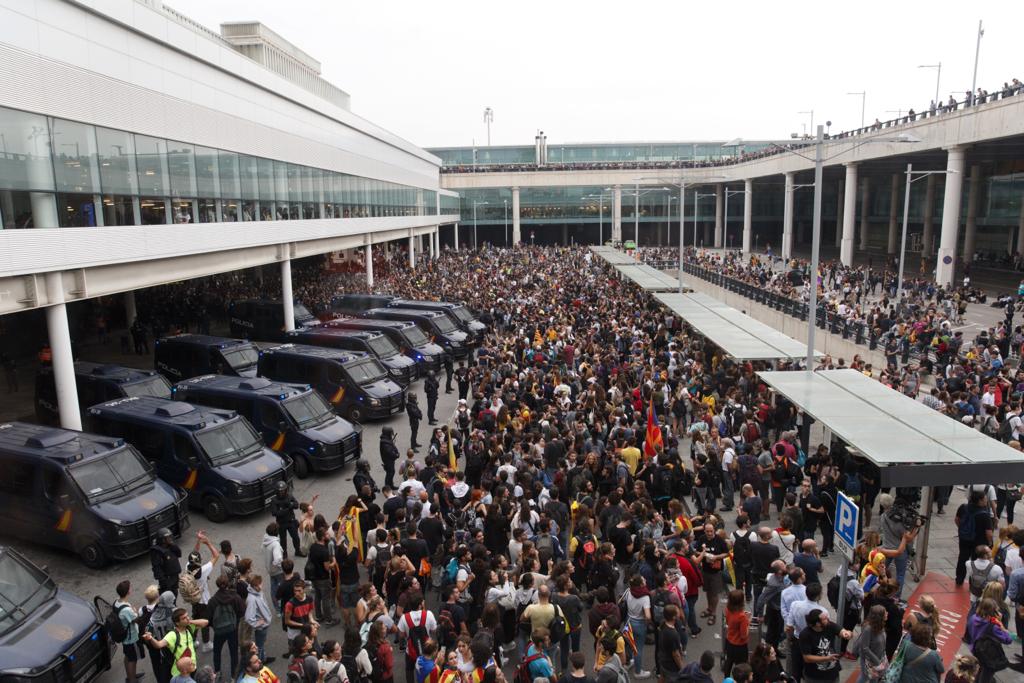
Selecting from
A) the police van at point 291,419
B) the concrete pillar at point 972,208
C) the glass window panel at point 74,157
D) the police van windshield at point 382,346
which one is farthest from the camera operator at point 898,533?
the concrete pillar at point 972,208

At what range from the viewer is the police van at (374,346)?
76.9 ft

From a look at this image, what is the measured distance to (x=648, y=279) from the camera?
3675 centimetres

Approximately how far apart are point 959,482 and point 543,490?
599cm

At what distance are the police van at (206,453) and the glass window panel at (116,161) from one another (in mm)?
5555

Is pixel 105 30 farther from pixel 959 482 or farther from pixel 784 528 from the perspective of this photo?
pixel 959 482

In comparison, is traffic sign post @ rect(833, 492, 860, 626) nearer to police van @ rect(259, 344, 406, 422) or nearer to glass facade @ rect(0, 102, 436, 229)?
police van @ rect(259, 344, 406, 422)

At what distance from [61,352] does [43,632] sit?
883cm

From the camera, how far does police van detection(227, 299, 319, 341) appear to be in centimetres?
3136

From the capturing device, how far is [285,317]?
30.0 metres

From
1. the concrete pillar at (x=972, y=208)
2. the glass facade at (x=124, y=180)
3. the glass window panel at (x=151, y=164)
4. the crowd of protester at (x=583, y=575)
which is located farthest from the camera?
the concrete pillar at (x=972, y=208)

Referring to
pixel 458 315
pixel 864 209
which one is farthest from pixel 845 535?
pixel 864 209

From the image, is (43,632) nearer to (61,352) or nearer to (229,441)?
(229,441)

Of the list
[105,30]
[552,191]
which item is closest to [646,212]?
[552,191]

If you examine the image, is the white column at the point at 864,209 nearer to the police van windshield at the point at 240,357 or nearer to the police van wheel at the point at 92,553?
the police van windshield at the point at 240,357
